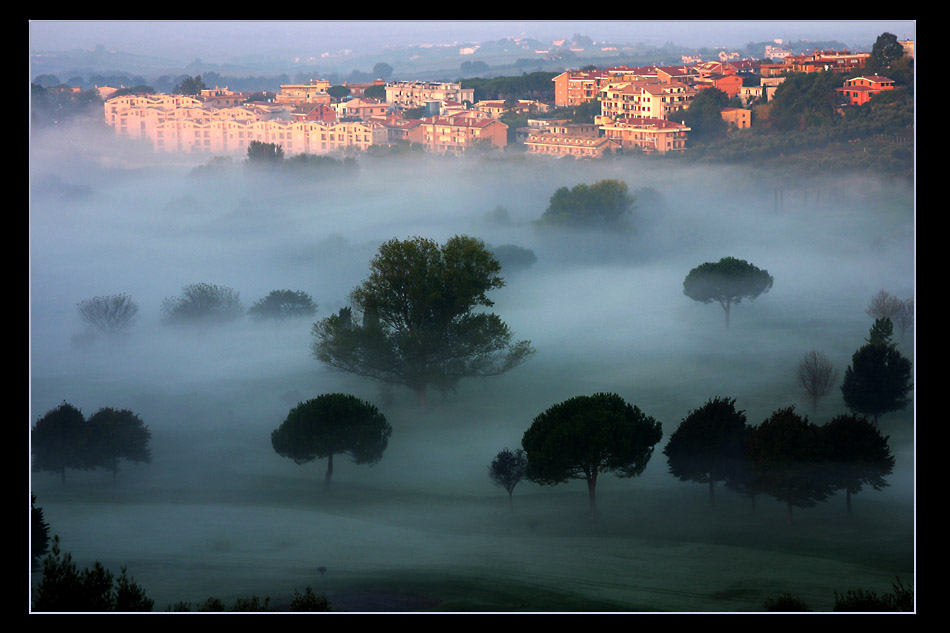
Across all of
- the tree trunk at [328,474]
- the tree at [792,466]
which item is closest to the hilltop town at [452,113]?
the tree trunk at [328,474]

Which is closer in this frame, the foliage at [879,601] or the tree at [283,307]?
the foliage at [879,601]

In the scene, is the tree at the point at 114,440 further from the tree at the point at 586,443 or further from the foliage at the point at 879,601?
the foliage at the point at 879,601

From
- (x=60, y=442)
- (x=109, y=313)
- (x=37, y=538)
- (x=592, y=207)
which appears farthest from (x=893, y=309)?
(x=37, y=538)

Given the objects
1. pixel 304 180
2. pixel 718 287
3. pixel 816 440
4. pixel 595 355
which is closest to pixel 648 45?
pixel 718 287

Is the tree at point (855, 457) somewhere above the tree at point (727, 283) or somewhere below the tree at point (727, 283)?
below

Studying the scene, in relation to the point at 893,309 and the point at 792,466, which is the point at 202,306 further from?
the point at 893,309
